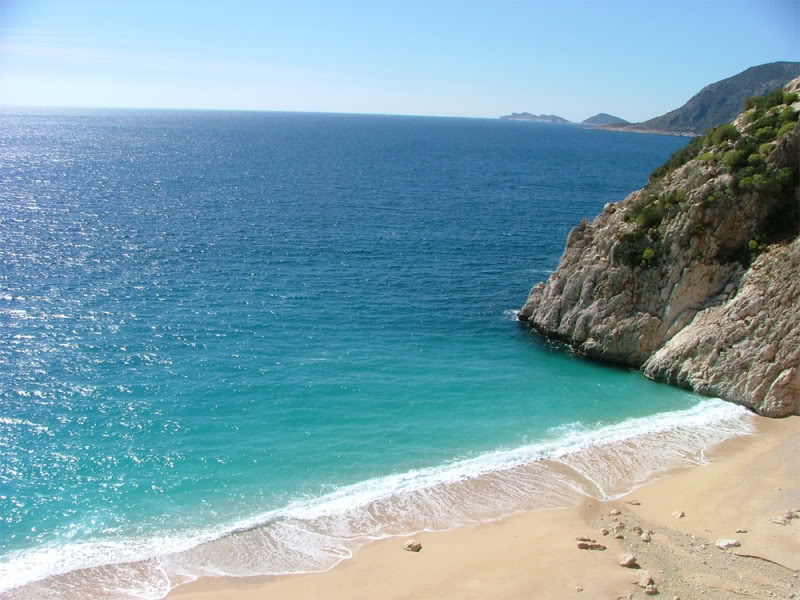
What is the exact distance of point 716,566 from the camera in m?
22.2

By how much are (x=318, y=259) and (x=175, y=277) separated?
13.1m

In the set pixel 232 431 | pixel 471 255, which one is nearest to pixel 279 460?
pixel 232 431

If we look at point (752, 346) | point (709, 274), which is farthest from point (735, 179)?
point (752, 346)

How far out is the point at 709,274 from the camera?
39.7 m

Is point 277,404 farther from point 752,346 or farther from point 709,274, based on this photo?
point 709,274

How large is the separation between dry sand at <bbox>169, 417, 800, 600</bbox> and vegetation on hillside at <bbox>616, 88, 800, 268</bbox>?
1733 cm

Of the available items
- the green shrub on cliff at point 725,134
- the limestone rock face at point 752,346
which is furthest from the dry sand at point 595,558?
the green shrub on cliff at point 725,134

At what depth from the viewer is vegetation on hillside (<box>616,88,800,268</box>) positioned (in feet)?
128

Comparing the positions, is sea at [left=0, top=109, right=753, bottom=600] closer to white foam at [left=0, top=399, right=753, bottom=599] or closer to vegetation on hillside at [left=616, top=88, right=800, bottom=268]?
white foam at [left=0, top=399, right=753, bottom=599]

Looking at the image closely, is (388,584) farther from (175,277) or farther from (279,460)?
(175,277)

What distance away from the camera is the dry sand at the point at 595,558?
835 inches

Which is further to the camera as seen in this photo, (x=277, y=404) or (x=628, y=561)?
(x=277, y=404)

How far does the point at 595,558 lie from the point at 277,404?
17784 millimetres

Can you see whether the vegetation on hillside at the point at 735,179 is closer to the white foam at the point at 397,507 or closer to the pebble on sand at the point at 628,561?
the white foam at the point at 397,507
